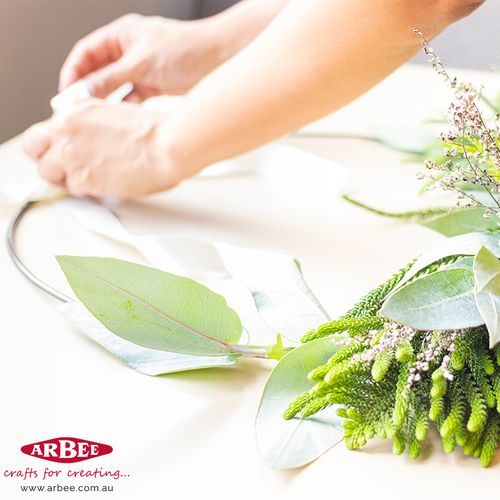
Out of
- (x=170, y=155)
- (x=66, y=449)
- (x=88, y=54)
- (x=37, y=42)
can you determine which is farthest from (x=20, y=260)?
(x=37, y=42)

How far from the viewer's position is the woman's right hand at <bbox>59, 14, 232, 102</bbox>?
990 mm

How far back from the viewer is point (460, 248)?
46cm

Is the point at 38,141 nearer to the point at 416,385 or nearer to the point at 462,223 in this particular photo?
the point at 462,223

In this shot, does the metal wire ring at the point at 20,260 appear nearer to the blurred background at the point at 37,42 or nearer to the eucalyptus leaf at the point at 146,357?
the eucalyptus leaf at the point at 146,357

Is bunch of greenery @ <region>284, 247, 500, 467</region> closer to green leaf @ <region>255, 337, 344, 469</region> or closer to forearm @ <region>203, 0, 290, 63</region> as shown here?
green leaf @ <region>255, 337, 344, 469</region>

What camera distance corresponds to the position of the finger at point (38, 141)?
0.90 metres

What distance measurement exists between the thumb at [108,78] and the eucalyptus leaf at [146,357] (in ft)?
1.55

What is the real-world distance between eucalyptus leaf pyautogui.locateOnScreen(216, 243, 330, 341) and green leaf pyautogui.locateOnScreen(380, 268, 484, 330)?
13cm

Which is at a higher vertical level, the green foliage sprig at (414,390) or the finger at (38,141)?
the finger at (38,141)

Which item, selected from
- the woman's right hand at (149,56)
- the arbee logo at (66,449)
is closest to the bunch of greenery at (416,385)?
the arbee logo at (66,449)

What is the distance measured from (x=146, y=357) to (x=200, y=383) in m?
0.04

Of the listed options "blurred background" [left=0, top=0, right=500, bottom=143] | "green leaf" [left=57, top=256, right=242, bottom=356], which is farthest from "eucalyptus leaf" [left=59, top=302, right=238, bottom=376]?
"blurred background" [left=0, top=0, right=500, bottom=143]

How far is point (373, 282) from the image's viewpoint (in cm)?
69

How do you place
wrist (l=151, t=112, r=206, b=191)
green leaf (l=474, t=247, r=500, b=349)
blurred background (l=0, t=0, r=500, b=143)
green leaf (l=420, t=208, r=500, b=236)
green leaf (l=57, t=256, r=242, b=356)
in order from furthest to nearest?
1. blurred background (l=0, t=0, r=500, b=143)
2. wrist (l=151, t=112, r=206, b=191)
3. green leaf (l=420, t=208, r=500, b=236)
4. green leaf (l=57, t=256, r=242, b=356)
5. green leaf (l=474, t=247, r=500, b=349)
